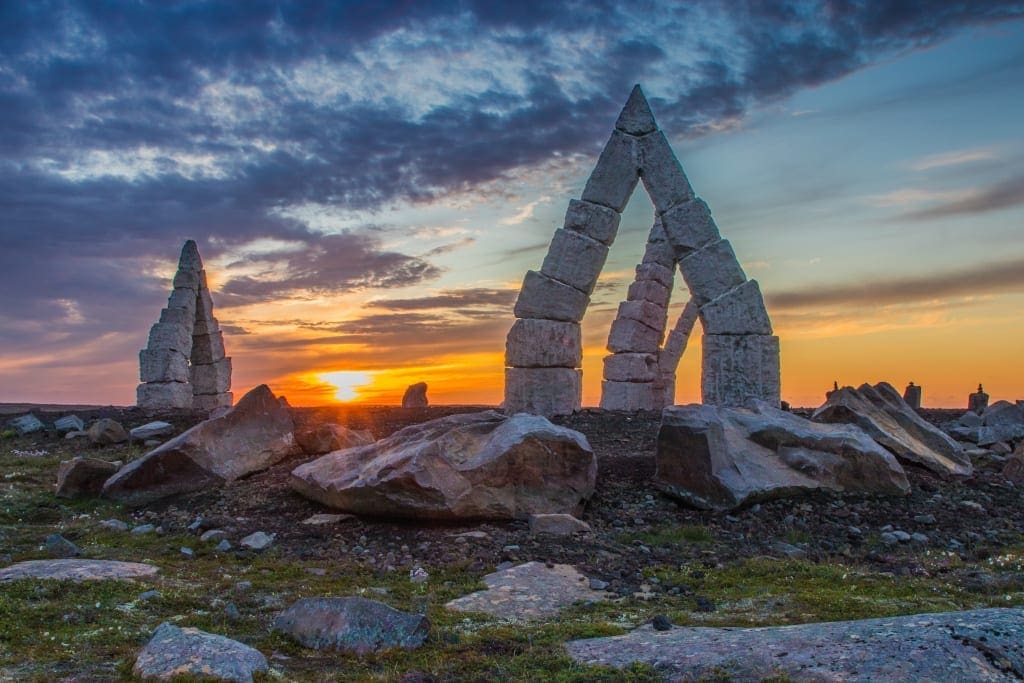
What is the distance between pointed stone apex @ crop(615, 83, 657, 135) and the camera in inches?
664

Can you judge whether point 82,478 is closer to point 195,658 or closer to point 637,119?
point 195,658

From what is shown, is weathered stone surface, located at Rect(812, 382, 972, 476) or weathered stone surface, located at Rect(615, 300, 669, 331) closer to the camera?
weathered stone surface, located at Rect(812, 382, 972, 476)

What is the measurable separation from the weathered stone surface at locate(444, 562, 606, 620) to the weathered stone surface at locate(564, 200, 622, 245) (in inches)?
397

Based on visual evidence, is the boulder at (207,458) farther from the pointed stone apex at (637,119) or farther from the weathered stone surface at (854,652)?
the pointed stone apex at (637,119)

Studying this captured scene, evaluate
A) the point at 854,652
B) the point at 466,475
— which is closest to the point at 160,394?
the point at 466,475

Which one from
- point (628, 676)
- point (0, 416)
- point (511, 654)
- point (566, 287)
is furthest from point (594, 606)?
point (0, 416)

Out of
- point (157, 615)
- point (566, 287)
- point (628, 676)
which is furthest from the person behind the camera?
point (566, 287)

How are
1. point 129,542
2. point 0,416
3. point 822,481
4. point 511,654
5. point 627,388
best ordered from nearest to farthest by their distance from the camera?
point 511,654
point 129,542
point 822,481
point 0,416
point 627,388

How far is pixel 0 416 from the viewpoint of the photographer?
19.5 metres

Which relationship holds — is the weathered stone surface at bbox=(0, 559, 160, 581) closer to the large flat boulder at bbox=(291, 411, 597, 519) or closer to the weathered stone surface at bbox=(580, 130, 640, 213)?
the large flat boulder at bbox=(291, 411, 597, 519)

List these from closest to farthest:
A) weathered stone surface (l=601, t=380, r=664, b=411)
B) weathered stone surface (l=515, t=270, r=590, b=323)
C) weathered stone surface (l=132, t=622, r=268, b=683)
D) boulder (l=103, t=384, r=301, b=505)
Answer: weathered stone surface (l=132, t=622, r=268, b=683)
boulder (l=103, t=384, r=301, b=505)
weathered stone surface (l=515, t=270, r=590, b=323)
weathered stone surface (l=601, t=380, r=664, b=411)

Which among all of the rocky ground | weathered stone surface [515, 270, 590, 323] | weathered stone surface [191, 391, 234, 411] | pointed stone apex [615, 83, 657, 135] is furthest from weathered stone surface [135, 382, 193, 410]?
pointed stone apex [615, 83, 657, 135]

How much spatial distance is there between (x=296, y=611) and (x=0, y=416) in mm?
17025

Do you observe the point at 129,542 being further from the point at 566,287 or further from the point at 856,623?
the point at 566,287
